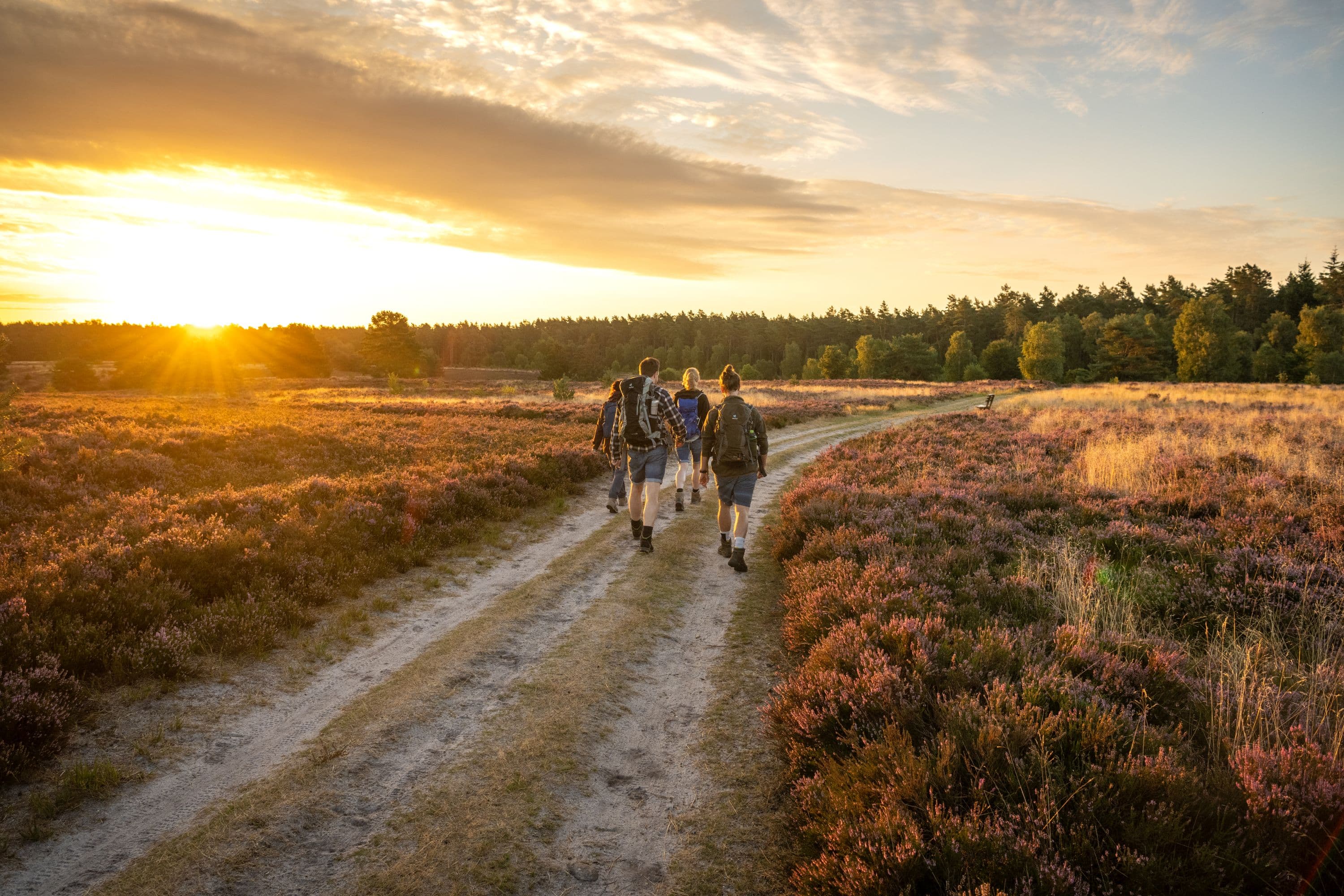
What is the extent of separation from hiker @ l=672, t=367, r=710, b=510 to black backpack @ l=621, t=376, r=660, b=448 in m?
1.71

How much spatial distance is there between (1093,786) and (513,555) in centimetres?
837

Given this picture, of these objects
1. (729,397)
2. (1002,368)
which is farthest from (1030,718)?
(1002,368)

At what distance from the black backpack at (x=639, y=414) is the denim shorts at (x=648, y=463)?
16 cm

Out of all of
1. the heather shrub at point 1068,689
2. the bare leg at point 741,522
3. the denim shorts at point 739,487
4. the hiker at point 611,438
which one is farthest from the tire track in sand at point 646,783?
the hiker at point 611,438

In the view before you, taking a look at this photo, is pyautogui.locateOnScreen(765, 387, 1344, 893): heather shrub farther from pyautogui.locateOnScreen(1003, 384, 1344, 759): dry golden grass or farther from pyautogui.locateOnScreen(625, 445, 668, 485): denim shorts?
pyautogui.locateOnScreen(625, 445, 668, 485): denim shorts

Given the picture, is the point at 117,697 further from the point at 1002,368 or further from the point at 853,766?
the point at 1002,368

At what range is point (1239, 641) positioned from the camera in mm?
6188

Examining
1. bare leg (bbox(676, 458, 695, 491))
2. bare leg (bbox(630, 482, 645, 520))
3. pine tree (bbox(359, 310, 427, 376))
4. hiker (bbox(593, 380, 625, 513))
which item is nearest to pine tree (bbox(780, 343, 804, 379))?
pine tree (bbox(359, 310, 427, 376))

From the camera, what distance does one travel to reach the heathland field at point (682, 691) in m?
3.59

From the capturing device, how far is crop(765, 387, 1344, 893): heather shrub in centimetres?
325

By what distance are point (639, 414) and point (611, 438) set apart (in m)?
1.36

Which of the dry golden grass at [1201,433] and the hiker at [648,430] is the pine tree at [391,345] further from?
the hiker at [648,430]

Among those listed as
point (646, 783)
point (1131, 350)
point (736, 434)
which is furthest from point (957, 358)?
point (646, 783)

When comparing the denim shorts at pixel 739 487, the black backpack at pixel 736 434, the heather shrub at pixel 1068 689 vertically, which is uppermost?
the black backpack at pixel 736 434
